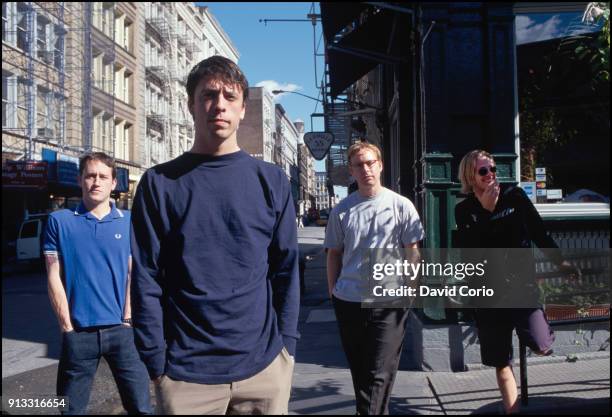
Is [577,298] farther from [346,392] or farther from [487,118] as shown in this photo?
[346,392]

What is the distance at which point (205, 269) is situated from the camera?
247 cm

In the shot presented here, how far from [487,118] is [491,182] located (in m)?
2.79

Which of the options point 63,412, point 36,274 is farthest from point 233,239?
point 36,274

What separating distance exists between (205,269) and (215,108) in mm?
671

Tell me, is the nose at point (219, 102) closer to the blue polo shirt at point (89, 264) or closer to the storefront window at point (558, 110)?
the blue polo shirt at point (89, 264)

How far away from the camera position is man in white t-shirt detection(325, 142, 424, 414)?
412 cm

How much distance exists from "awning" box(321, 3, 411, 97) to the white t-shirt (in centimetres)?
440

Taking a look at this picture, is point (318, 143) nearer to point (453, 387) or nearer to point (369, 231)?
point (453, 387)

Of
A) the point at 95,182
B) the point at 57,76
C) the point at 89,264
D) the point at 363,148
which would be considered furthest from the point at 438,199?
the point at 57,76

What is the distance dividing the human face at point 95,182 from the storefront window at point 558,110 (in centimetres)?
485

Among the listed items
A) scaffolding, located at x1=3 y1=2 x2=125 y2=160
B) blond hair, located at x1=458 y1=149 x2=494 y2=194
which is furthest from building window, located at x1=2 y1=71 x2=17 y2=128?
blond hair, located at x1=458 y1=149 x2=494 y2=194

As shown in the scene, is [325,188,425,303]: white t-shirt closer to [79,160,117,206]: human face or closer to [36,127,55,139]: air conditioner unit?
[79,160,117,206]: human face

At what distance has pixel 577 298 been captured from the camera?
6.18m

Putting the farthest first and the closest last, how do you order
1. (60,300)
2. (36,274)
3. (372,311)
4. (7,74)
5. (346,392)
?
(7,74) → (36,274) → (346,392) → (372,311) → (60,300)
